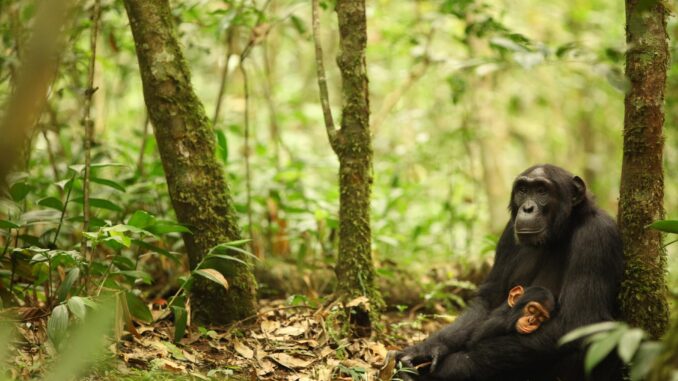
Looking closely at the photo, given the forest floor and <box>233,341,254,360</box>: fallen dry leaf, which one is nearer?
the forest floor

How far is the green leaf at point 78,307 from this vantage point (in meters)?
3.81

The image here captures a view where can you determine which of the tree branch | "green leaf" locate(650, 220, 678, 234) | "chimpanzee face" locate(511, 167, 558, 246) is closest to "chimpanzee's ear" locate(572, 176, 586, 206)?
"chimpanzee face" locate(511, 167, 558, 246)

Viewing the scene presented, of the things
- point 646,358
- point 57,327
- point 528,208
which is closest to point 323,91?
point 528,208

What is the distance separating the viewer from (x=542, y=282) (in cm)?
483

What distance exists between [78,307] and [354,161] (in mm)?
2043

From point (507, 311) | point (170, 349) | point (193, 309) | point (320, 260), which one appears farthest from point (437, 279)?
point (170, 349)

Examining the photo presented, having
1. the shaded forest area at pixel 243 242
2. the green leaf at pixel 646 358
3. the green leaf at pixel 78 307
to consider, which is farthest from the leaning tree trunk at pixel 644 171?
the green leaf at pixel 78 307

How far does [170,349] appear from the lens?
173 inches

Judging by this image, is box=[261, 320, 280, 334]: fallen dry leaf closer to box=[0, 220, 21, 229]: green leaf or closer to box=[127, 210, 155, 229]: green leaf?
box=[127, 210, 155, 229]: green leaf

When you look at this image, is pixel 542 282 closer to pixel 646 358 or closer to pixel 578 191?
pixel 578 191

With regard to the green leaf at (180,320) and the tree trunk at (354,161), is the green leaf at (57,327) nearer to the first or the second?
the green leaf at (180,320)

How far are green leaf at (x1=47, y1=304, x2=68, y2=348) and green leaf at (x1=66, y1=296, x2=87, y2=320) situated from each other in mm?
61

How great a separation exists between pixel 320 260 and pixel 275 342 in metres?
2.03

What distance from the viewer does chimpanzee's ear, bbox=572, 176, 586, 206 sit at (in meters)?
4.83
